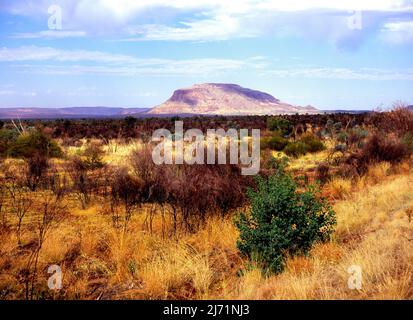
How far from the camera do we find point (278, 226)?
713 cm

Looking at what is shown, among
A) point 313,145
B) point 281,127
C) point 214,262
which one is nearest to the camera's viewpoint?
point 214,262

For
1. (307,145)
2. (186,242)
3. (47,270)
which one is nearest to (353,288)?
(186,242)

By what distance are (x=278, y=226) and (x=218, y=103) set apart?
17423 cm

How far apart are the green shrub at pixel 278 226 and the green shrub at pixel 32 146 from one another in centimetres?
1530

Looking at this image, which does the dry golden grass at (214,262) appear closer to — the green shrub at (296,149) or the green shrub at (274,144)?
the green shrub at (296,149)

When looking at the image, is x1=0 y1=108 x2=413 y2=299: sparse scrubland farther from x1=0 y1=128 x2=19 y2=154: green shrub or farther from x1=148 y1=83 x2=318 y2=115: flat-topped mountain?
x1=148 y1=83 x2=318 y2=115: flat-topped mountain

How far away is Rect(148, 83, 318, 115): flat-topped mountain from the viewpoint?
173375 mm

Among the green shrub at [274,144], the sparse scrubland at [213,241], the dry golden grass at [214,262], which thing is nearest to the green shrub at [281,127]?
the green shrub at [274,144]

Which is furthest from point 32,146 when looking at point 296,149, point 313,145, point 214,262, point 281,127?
point 281,127

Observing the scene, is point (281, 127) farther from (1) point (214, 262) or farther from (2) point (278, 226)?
(2) point (278, 226)

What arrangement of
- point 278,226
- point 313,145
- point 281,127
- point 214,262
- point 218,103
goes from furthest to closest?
point 218,103 < point 281,127 < point 313,145 < point 214,262 < point 278,226

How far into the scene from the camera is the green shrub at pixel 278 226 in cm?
691

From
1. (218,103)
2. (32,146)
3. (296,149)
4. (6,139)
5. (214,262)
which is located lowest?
(214,262)
